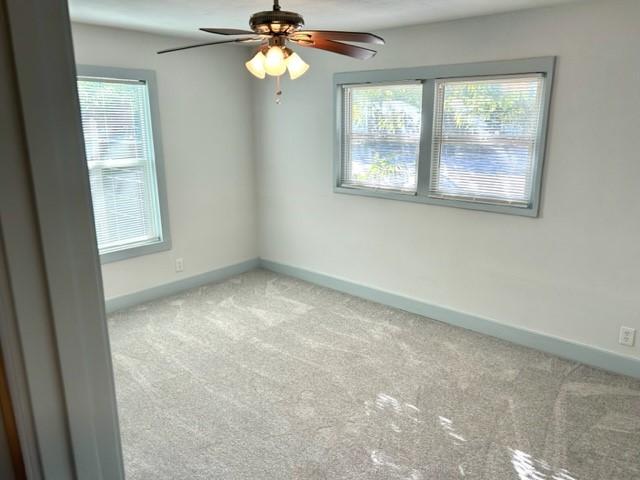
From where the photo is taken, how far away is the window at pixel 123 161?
3.79 metres

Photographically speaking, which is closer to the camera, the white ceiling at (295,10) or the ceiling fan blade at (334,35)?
the ceiling fan blade at (334,35)

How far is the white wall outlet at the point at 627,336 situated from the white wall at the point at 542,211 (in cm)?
5

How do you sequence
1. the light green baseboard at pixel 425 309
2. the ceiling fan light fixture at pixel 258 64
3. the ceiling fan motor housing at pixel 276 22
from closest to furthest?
the ceiling fan motor housing at pixel 276 22, the ceiling fan light fixture at pixel 258 64, the light green baseboard at pixel 425 309

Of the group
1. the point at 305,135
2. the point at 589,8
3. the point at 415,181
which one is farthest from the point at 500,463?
the point at 305,135

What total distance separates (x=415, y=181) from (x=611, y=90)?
4.98 ft

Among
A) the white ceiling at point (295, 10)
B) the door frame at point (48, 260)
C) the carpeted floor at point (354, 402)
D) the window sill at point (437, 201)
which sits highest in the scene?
the white ceiling at point (295, 10)

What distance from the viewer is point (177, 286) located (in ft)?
15.2

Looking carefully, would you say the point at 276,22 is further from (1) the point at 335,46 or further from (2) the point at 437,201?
(2) the point at 437,201

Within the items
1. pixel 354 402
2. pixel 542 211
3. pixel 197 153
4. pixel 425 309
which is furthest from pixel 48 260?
pixel 197 153

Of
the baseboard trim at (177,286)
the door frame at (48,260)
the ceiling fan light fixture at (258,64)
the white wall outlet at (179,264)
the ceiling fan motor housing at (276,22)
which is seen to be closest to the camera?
the door frame at (48,260)

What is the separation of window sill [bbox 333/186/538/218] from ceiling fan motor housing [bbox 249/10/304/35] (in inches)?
78.3

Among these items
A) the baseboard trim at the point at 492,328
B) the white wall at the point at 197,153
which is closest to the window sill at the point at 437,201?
the baseboard trim at the point at 492,328

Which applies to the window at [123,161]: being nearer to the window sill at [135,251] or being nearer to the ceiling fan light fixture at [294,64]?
the window sill at [135,251]

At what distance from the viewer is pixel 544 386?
9.85 feet
